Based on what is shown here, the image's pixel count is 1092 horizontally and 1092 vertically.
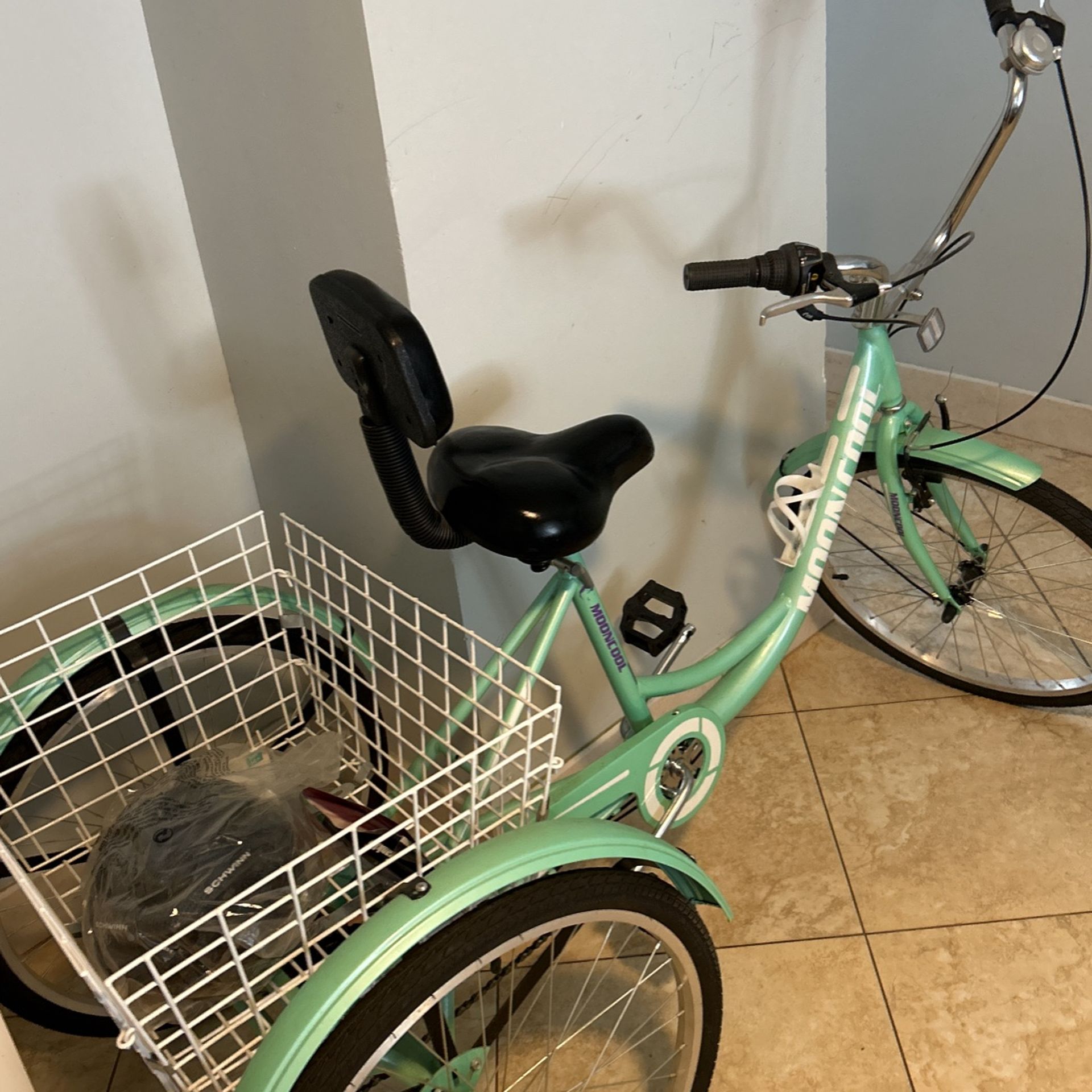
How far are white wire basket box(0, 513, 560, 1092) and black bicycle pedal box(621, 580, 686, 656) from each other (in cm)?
14

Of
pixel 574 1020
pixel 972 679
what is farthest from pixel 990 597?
pixel 574 1020

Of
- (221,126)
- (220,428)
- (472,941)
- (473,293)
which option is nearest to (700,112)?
(473,293)

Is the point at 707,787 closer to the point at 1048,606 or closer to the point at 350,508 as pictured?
the point at 350,508

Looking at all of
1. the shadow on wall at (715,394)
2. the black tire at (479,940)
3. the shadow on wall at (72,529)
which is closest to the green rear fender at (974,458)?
the shadow on wall at (715,394)

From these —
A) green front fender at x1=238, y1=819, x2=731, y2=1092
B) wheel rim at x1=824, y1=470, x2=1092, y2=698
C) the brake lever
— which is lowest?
wheel rim at x1=824, y1=470, x2=1092, y2=698

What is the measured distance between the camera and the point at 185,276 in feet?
4.05

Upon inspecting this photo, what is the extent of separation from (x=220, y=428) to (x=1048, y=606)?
1.37m

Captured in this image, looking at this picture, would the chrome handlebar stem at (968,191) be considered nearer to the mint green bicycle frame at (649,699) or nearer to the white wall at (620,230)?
the mint green bicycle frame at (649,699)

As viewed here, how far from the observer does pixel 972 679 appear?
1.58 metres

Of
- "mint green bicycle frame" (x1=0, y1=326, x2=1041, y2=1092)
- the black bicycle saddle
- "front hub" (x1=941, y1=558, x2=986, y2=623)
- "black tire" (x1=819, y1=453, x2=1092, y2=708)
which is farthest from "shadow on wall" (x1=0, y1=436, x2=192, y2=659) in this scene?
"front hub" (x1=941, y1=558, x2=986, y2=623)

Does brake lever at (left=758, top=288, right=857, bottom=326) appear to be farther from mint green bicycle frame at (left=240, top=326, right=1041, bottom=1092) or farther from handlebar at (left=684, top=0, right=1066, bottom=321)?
mint green bicycle frame at (left=240, top=326, right=1041, bottom=1092)

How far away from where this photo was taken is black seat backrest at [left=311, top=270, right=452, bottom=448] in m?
0.74

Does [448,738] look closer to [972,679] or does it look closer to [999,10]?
[999,10]

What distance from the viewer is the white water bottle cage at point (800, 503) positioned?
119 centimetres
